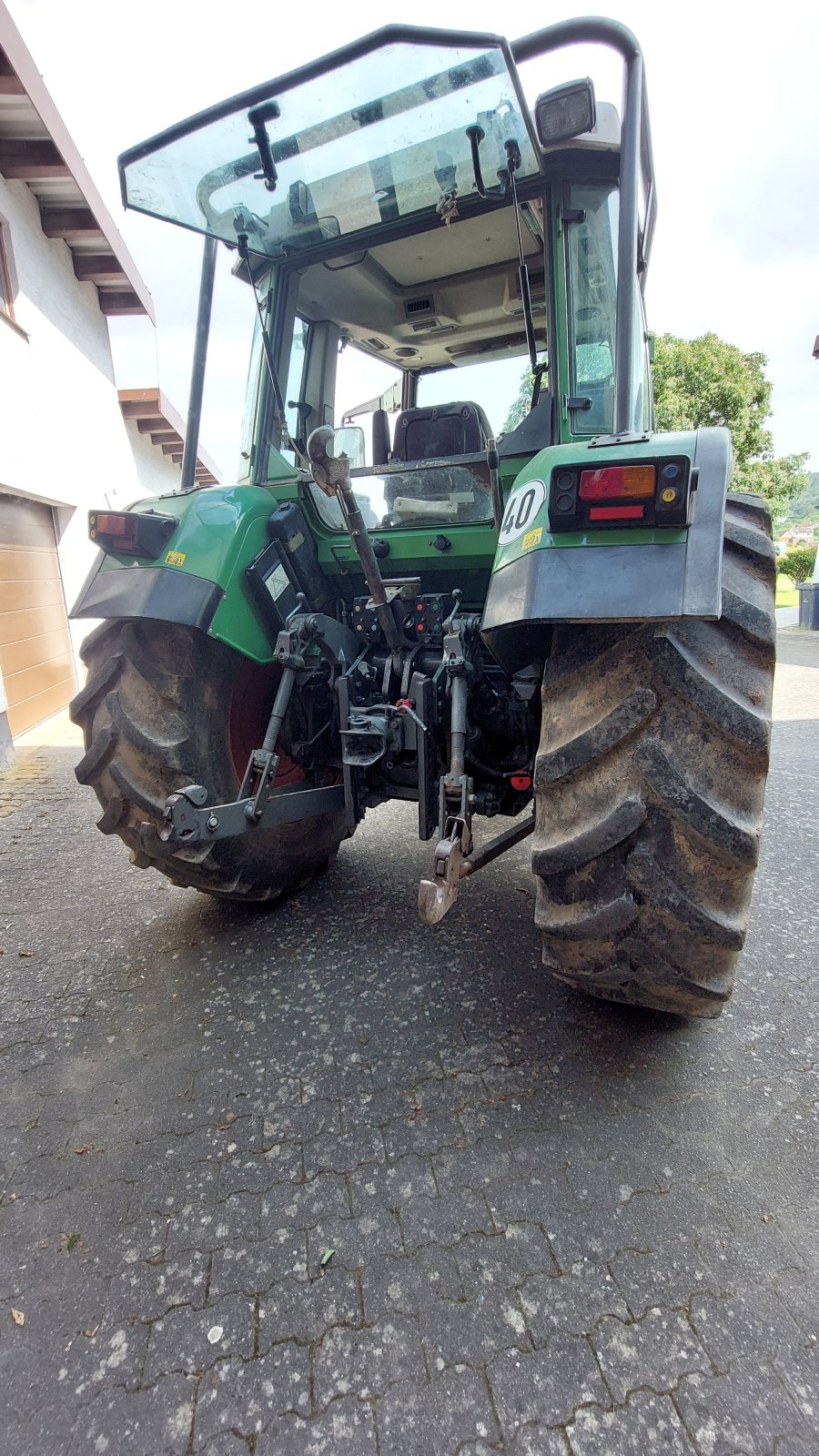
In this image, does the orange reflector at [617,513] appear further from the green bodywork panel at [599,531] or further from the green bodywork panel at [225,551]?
the green bodywork panel at [225,551]

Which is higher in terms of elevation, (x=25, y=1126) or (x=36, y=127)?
(x=36, y=127)

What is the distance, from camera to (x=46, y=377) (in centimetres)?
729

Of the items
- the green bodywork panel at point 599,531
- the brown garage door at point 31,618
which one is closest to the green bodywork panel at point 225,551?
the green bodywork panel at point 599,531

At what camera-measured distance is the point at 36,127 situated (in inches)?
259

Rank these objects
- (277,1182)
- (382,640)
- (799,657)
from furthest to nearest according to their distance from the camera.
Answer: (799,657), (382,640), (277,1182)

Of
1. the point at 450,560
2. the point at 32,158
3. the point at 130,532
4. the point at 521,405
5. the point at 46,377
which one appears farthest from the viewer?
the point at 46,377

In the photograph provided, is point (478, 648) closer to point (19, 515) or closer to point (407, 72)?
point (407, 72)

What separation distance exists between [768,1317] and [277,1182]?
3.25 feet

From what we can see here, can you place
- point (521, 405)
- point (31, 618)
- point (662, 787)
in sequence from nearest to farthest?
point (662, 787), point (521, 405), point (31, 618)

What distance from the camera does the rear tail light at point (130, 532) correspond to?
80.9 inches

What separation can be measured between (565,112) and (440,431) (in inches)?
43.3

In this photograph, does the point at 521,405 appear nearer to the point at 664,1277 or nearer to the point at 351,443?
the point at 351,443

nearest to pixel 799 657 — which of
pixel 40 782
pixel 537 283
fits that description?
pixel 537 283

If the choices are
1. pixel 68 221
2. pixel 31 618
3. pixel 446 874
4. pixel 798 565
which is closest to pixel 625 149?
pixel 446 874
